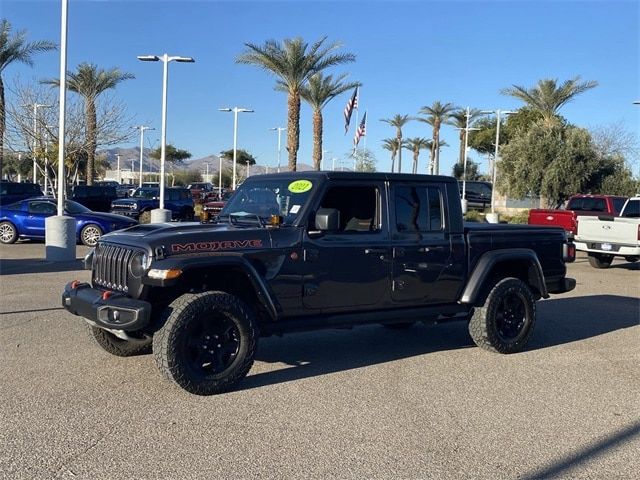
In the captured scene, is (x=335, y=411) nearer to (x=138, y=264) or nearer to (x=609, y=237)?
(x=138, y=264)

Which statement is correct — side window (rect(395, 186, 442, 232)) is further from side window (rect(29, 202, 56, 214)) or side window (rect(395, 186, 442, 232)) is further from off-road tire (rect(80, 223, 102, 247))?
side window (rect(29, 202, 56, 214))

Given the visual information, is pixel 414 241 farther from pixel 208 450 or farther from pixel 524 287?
pixel 208 450

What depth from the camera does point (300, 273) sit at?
6023 millimetres

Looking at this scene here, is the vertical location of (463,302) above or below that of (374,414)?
above

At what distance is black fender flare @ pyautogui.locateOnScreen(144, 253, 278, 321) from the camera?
17.7ft

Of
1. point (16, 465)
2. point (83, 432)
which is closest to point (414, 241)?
point (83, 432)

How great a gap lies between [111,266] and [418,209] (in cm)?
309

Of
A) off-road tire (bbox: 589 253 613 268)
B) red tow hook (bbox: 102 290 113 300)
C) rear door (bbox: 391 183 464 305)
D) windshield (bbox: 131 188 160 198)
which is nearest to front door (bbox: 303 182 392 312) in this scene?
rear door (bbox: 391 183 464 305)

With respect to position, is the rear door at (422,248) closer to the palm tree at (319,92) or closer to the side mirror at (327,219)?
the side mirror at (327,219)

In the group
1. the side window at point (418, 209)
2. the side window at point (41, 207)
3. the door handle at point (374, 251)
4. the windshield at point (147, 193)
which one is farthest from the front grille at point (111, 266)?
the windshield at point (147, 193)

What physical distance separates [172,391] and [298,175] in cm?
234

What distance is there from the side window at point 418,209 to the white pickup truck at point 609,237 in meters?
10.6

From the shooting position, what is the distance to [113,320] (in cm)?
548

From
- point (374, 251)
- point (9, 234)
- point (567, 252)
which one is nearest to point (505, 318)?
point (567, 252)
